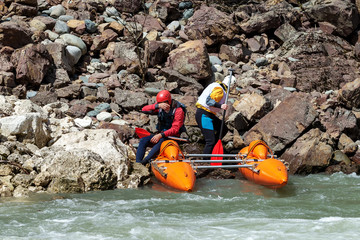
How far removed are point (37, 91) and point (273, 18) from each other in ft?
26.9

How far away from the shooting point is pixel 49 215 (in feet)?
15.6

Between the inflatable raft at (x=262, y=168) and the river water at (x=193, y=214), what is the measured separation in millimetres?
166

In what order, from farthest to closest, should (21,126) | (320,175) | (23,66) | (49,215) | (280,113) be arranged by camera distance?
(23,66)
(280,113)
(320,175)
(21,126)
(49,215)

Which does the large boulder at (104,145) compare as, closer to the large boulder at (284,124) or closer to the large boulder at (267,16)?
the large boulder at (284,124)

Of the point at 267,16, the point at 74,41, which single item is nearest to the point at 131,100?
the point at 74,41

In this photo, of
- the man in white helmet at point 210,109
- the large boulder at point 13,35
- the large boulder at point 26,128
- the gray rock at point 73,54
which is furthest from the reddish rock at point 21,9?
the man in white helmet at point 210,109

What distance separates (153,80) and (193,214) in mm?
6691

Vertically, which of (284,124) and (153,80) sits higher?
(153,80)

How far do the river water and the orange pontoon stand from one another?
17 cm

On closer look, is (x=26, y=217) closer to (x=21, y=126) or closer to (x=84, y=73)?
(x=21, y=126)

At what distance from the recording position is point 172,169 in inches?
252

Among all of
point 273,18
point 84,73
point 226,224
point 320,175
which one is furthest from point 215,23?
point 226,224

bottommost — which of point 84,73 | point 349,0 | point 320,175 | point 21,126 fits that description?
point 320,175

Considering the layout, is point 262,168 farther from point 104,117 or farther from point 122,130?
point 104,117
